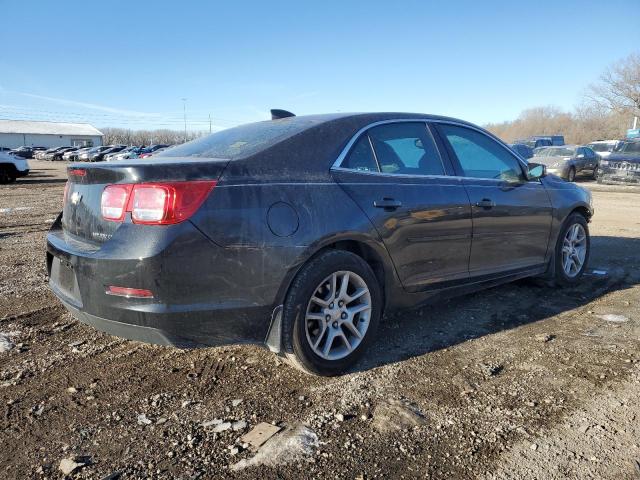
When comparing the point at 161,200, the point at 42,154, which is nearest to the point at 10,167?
the point at 161,200

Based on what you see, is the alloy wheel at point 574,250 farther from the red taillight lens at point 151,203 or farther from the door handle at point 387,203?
the red taillight lens at point 151,203

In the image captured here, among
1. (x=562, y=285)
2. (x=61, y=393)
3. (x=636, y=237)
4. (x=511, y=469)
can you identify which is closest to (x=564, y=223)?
(x=562, y=285)

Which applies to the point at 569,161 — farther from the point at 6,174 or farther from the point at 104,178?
the point at 6,174

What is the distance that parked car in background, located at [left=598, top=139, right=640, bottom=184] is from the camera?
1814cm

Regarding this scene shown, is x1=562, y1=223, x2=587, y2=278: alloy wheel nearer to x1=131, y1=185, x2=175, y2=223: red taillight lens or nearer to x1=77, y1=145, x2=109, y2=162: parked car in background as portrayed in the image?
x1=131, y1=185, x2=175, y2=223: red taillight lens

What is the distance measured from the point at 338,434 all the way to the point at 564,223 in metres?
3.52

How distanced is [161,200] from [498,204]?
2684 mm

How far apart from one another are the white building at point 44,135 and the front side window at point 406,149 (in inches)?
3618

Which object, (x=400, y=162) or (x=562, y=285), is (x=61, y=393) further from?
(x=562, y=285)

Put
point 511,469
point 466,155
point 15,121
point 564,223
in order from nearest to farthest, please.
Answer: point 511,469 < point 466,155 < point 564,223 < point 15,121

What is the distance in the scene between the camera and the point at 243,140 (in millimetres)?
3266

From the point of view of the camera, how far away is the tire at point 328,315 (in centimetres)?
286

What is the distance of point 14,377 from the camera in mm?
3014

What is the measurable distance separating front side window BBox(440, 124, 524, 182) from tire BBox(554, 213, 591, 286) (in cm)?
89
